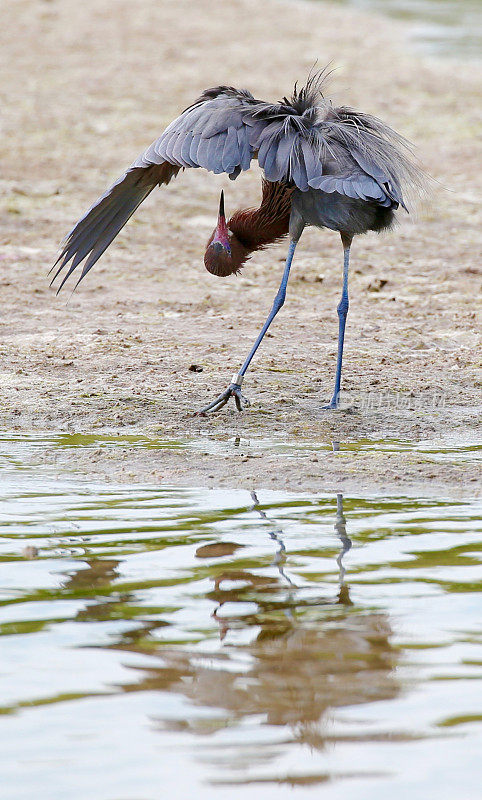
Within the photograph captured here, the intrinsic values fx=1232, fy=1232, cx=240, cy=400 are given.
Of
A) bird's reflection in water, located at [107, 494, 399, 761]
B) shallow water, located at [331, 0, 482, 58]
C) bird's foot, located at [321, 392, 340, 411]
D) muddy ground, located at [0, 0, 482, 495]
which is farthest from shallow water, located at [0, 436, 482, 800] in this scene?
shallow water, located at [331, 0, 482, 58]

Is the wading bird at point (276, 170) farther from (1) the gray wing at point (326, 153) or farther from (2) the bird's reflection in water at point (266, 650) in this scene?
(2) the bird's reflection in water at point (266, 650)

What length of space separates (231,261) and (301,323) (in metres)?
1.54

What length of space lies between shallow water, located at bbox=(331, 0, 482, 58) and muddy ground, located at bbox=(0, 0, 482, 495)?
412cm

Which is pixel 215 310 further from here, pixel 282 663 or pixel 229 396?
pixel 282 663

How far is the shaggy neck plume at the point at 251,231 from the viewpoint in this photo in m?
6.41

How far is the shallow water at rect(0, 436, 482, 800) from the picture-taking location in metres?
2.93

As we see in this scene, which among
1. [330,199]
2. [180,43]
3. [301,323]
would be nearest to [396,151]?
[330,199]

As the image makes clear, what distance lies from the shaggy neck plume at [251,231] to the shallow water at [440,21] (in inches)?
547

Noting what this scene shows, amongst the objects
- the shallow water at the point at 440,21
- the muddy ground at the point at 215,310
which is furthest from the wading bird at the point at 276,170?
the shallow water at the point at 440,21

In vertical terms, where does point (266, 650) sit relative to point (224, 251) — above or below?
below

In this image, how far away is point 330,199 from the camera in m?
6.09

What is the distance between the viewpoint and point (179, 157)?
5895 millimetres

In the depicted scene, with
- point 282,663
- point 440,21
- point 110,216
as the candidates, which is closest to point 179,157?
point 110,216

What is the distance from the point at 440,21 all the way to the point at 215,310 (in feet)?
59.6
